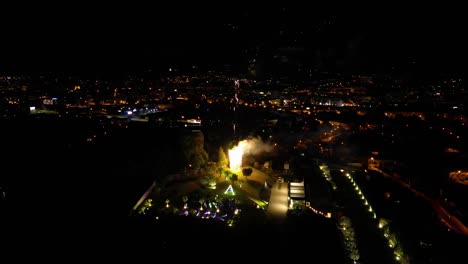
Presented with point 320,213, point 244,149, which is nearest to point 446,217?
point 320,213

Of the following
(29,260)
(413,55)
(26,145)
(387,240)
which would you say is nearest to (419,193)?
(387,240)

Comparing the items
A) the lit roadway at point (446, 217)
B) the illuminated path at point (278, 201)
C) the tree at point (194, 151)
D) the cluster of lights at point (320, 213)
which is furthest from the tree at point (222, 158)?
the lit roadway at point (446, 217)

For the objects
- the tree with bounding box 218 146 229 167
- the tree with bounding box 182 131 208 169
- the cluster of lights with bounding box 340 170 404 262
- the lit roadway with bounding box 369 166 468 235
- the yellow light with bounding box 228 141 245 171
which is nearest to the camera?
the cluster of lights with bounding box 340 170 404 262

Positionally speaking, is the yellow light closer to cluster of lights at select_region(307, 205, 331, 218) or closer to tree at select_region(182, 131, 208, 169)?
tree at select_region(182, 131, 208, 169)

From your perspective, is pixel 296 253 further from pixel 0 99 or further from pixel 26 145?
pixel 0 99

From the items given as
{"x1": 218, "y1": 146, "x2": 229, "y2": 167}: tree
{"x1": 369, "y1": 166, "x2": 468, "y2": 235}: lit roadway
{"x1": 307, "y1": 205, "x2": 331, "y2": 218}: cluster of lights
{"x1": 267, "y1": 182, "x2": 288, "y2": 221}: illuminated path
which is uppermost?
{"x1": 218, "y1": 146, "x2": 229, "y2": 167}: tree

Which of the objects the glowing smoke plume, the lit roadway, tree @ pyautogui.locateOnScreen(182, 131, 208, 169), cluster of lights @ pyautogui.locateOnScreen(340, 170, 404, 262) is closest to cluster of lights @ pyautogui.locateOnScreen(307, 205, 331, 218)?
cluster of lights @ pyautogui.locateOnScreen(340, 170, 404, 262)

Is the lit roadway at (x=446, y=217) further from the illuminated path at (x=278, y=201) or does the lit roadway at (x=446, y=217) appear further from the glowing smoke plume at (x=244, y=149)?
the glowing smoke plume at (x=244, y=149)
